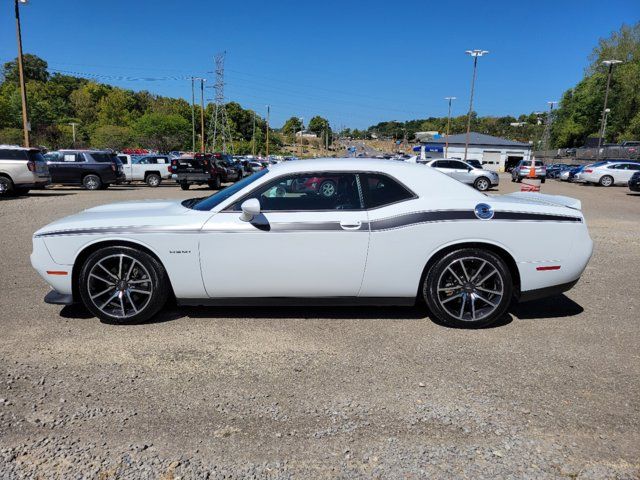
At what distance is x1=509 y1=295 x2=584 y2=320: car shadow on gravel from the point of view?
467cm

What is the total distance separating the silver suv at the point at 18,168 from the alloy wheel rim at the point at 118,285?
14.4 meters

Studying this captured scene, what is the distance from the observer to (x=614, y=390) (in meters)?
3.16

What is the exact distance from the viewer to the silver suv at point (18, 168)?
15719 mm

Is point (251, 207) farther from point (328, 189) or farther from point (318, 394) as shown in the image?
point (318, 394)

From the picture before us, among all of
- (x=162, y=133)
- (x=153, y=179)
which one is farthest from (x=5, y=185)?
(x=162, y=133)

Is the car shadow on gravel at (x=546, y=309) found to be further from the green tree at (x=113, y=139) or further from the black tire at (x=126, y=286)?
the green tree at (x=113, y=139)

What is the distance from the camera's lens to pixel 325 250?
13.2 feet

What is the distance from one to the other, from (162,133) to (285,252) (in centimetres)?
8316

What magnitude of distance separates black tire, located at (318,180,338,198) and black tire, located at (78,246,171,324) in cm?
157

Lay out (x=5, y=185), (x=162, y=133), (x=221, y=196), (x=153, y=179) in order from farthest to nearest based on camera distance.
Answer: (x=162, y=133)
(x=153, y=179)
(x=5, y=185)
(x=221, y=196)

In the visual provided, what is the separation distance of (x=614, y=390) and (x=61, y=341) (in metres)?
4.18

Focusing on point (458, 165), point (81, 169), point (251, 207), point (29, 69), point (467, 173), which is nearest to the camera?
point (251, 207)

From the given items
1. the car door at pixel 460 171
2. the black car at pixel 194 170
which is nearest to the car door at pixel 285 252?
the black car at pixel 194 170

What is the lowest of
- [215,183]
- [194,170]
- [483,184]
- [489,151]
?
[215,183]
